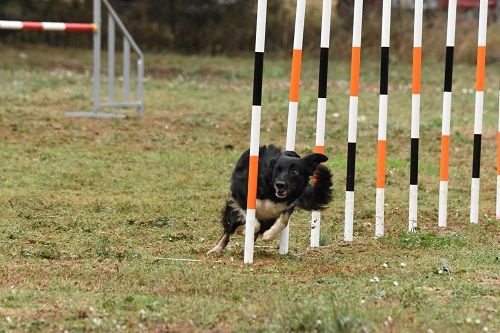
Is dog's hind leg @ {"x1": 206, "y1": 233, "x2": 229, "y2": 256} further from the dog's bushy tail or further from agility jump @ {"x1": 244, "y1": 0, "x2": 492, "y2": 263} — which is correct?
the dog's bushy tail

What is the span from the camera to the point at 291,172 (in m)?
8.14

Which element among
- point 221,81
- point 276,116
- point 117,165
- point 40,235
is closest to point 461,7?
point 221,81

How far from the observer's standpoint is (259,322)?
237 inches

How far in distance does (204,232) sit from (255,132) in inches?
79.1


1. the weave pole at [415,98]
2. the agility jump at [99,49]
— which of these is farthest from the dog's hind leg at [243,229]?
the agility jump at [99,49]

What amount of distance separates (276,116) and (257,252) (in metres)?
10.00

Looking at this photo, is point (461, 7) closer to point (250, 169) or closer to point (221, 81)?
point (221, 81)

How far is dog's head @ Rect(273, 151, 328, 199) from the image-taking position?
811 centimetres

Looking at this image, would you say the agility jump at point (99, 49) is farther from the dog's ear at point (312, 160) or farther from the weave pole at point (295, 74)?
the dog's ear at point (312, 160)

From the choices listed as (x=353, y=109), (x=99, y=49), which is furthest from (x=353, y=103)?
(x=99, y=49)

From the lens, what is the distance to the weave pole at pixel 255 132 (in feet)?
25.4

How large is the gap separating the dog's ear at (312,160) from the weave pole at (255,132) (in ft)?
1.65

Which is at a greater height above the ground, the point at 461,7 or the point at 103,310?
the point at 461,7

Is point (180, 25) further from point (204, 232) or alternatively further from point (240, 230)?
point (240, 230)
